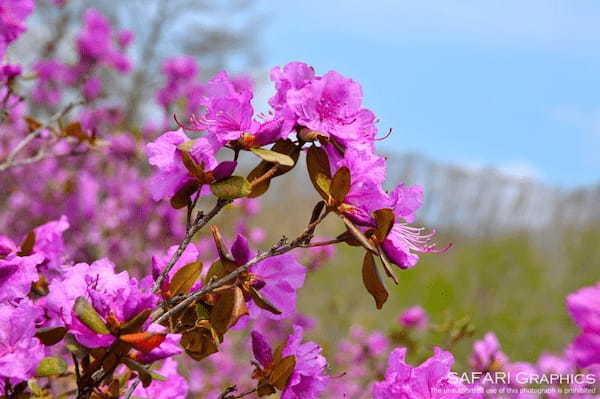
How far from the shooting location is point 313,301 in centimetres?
774

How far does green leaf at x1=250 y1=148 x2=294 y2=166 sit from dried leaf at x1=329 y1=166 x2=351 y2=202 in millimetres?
61

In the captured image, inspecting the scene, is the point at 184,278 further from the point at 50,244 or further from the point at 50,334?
the point at 50,244

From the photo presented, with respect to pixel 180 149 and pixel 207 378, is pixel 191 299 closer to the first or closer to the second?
pixel 180 149

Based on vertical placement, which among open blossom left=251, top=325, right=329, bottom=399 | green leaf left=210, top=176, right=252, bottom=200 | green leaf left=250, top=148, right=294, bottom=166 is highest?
green leaf left=250, top=148, right=294, bottom=166

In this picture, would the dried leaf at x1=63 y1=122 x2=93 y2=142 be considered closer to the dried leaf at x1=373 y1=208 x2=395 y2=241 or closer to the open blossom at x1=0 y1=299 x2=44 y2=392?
the open blossom at x1=0 y1=299 x2=44 y2=392

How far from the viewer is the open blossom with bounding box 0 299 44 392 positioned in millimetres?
786

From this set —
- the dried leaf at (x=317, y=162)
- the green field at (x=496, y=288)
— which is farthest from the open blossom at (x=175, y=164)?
the green field at (x=496, y=288)

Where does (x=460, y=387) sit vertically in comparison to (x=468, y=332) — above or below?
above

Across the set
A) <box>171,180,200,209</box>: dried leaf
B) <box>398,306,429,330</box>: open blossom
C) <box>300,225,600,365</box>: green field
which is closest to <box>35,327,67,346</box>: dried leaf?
<box>171,180,200,209</box>: dried leaf

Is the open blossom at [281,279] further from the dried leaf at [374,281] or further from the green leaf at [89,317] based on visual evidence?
the green leaf at [89,317]

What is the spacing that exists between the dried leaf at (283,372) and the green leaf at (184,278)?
0.60 ft

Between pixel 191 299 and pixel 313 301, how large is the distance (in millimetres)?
7023

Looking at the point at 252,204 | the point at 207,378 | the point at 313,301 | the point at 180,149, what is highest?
the point at 180,149

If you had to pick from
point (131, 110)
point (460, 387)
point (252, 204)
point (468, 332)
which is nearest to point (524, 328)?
point (252, 204)
